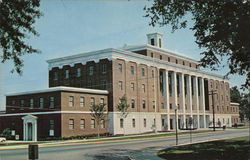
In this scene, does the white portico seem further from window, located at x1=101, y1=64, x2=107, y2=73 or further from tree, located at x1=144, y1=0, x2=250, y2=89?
tree, located at x1=144, y1=0, x2=250, y2=89

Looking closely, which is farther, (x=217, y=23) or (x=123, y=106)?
(x=123, y=106)

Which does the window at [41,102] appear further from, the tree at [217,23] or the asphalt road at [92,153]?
the tree at [217,23]

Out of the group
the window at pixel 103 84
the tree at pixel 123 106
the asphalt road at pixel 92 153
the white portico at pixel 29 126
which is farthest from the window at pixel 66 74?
the asphalt road at pixel 92 153

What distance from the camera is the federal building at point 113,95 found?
166 ft

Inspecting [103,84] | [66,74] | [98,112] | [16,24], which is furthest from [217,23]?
[66,74]

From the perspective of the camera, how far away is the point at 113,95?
5847cm

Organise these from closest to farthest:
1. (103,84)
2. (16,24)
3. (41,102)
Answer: (16,24)
(41,102)
(103,84)

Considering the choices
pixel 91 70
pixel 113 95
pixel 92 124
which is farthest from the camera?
pixel 91 70

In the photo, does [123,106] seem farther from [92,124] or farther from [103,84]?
[92,124]

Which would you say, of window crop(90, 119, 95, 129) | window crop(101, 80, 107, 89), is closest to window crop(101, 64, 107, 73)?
window crop(101, 80, 107, 89)

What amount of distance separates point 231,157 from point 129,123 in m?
40.6

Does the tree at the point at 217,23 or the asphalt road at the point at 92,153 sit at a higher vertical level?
the tree at the point at 217,23

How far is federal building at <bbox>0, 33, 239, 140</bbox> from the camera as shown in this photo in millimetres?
50500

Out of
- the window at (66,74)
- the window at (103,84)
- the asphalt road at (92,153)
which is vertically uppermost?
the window at (66,74)
